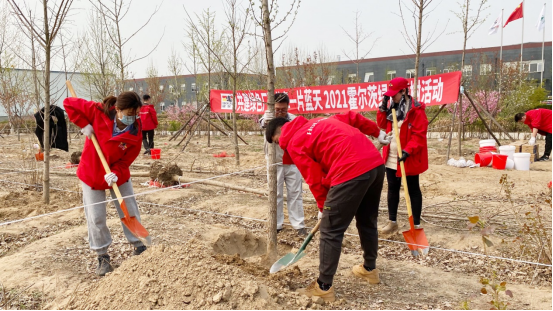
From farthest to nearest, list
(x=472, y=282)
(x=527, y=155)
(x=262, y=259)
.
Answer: (x=527, y=155) < (x=262, y=259) < (x=472, y=282)

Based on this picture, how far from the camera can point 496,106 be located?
12.7m

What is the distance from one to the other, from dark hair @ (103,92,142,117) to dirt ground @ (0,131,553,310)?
113cm

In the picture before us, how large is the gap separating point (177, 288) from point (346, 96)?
28.7 feet

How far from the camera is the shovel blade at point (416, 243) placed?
138 inches

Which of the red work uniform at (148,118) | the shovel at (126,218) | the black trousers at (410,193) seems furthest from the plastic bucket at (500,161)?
the red work uniform at (148,118)

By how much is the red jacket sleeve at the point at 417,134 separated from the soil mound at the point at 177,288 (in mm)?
1845

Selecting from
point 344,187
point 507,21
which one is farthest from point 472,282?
point 507,21

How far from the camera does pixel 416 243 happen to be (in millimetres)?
3562

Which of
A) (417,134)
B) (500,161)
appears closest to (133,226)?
(417,134)

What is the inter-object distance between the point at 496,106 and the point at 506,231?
10197 millimetres

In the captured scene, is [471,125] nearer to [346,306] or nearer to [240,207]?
[240,207]

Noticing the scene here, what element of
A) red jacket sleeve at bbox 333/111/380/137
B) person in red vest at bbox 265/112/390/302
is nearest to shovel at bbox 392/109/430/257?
red jacket sleeve at bbox 333/111/380/137

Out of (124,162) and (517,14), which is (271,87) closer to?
(124,162)

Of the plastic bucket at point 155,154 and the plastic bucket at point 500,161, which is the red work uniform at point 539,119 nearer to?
the plastic bucket at point 500,161
